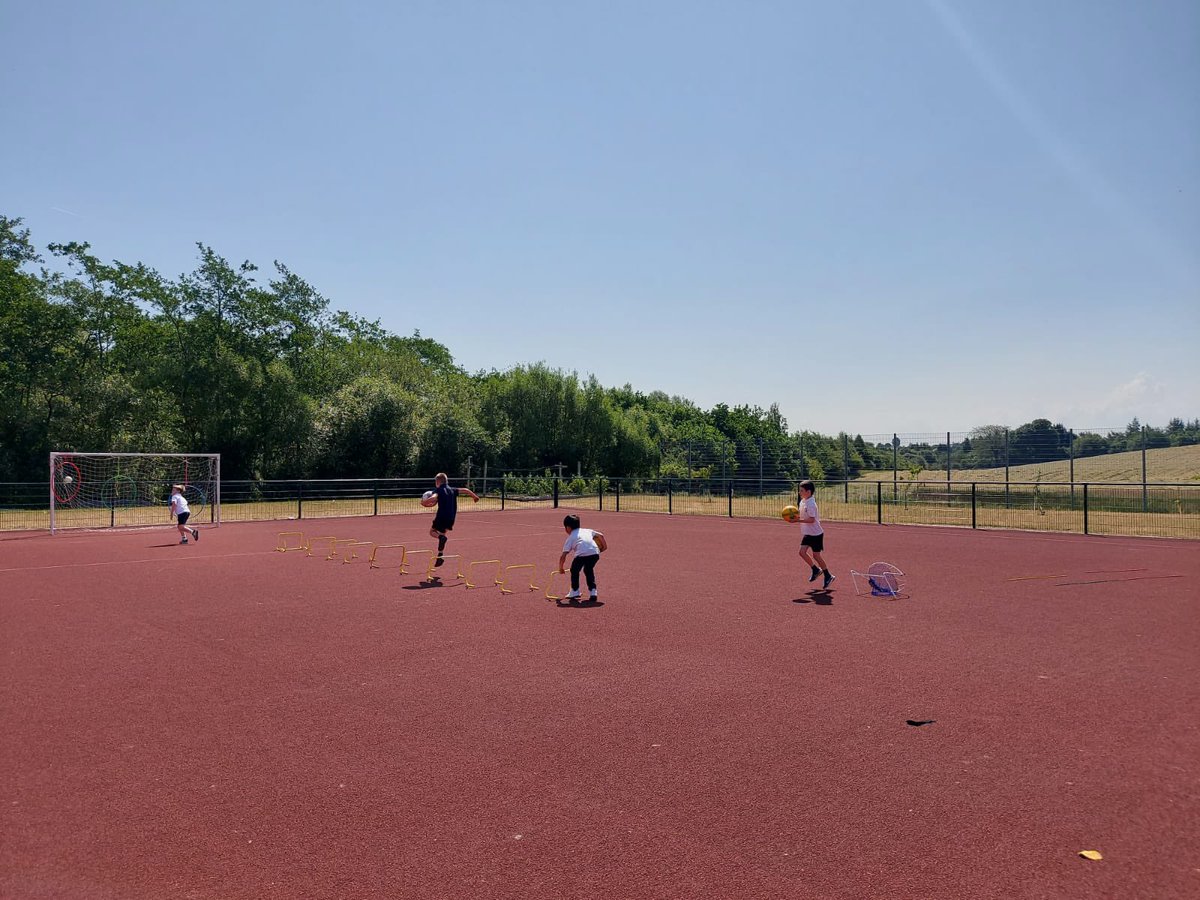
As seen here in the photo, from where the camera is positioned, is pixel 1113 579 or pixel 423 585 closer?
pixel 423 585

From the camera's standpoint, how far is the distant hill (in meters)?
34.2

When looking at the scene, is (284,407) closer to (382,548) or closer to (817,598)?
(382,548)

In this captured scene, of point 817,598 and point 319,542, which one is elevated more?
point 319,542

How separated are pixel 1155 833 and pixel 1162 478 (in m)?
36.1

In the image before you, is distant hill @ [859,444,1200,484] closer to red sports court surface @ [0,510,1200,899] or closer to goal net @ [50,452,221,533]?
red sports court surface @ [0,510,1200,899]

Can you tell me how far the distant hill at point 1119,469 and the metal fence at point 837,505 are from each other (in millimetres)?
698

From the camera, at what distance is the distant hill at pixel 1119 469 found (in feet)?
112

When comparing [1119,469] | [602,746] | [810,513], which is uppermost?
[1119,469]

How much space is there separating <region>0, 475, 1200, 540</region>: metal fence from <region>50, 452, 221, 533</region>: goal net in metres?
0.17

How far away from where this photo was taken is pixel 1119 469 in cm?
3497

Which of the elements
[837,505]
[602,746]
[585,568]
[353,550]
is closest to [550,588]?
[585,568]

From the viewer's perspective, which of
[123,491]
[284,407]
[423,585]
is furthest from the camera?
[284,407]

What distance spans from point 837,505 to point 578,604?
78.5 ft

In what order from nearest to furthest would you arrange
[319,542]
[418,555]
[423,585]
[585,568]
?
[585,568] < [423,585] < [418,555] < [319,542]
